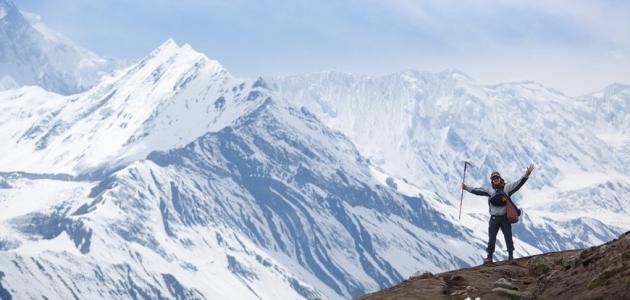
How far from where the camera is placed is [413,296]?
28.2 meters

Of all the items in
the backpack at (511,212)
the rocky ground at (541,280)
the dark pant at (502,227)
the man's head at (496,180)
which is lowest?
the rocky ground at (541,280)

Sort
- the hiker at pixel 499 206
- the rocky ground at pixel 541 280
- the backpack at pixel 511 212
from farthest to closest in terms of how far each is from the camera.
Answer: the hiker at pixel 499 206
the backpack at pixel 511 212
the rocky ground at pixel 541 280

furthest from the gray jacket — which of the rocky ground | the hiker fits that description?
the rocky ground

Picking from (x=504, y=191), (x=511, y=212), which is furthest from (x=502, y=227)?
(x=504, y=191)

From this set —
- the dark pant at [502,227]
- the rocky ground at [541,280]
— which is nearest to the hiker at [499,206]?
the dark pant at [502,227]

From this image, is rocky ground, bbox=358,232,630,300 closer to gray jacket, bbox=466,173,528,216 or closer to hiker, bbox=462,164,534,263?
hiker, bbox=462,164,534,263

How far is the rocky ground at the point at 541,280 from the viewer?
75.6 feet

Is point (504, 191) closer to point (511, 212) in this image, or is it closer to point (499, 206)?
point (499, 206)

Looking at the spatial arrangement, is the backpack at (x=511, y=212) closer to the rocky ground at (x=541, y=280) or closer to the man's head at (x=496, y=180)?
the man's head at (x=496, y=180)

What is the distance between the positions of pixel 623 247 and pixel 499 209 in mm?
8030

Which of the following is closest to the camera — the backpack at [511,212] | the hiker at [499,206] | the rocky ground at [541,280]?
the rocky ground at [541,280]

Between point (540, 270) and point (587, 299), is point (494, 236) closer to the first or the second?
point (540, 270)

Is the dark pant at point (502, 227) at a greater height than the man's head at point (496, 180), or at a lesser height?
lesser

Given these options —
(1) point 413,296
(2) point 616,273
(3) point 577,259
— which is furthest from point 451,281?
(2) point 616,273
